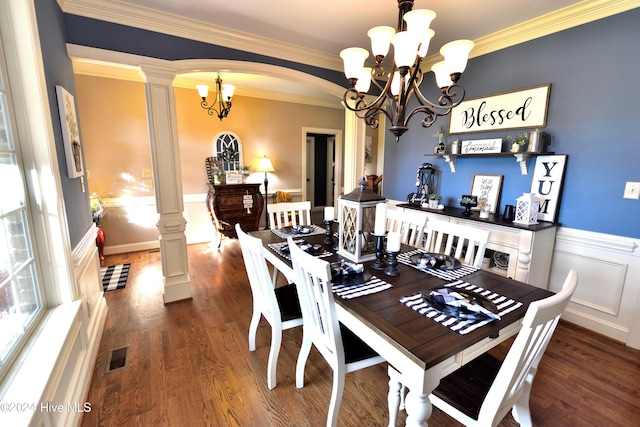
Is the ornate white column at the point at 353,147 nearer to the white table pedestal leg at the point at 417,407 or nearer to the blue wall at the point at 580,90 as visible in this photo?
the blue wall at the point at 580,90

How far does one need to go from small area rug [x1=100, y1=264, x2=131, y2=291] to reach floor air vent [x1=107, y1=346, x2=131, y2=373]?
1.25 m

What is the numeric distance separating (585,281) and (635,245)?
44 cm

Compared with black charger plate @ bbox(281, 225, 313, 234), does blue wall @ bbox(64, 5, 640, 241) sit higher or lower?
higher

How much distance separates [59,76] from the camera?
1.89 metres

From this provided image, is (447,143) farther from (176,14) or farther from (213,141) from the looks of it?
(213,141)

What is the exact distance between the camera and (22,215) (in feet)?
4.30

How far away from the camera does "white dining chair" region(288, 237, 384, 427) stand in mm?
1231

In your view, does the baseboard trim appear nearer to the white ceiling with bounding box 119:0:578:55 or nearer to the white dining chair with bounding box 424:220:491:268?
the white ceiling with bounding box 119:0:578:55

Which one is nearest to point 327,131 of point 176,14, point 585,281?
point 176,14

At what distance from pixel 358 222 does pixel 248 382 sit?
124 centimetres

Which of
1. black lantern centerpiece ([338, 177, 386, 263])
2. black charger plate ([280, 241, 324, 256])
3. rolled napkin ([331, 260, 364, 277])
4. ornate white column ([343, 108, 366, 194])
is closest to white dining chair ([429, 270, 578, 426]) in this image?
rolled napkin ([331, 260, 364, 277])

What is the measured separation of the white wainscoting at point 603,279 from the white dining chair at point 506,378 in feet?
5.36

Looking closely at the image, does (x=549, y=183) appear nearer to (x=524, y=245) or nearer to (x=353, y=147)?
(x=524, y=245)

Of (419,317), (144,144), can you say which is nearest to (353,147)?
(419,317)
